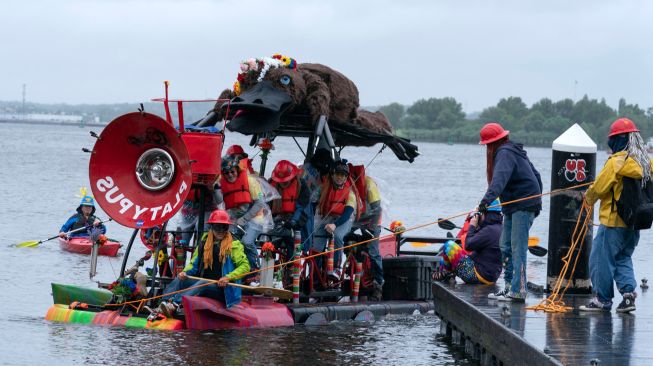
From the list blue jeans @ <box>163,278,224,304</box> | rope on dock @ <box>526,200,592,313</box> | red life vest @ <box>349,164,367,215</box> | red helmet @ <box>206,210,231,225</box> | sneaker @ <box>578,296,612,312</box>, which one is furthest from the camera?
red life vest @ <box>349,164,367,215</box>

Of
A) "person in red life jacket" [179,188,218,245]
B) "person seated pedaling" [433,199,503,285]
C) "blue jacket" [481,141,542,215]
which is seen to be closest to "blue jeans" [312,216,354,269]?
"person seated pedaling" [433,199,503,285]

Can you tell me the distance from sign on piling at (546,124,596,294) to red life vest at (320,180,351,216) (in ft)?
9.65

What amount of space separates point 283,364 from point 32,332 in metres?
3.70

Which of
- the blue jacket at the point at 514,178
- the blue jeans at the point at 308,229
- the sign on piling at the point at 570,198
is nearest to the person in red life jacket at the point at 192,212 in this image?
the blue jeans at the point at 308,229

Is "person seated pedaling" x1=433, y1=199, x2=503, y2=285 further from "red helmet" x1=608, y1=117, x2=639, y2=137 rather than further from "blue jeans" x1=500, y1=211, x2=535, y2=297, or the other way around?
"red helmet" x1=608, y1=117, x2=639, y2=137

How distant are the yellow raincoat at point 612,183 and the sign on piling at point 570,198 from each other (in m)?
1.66

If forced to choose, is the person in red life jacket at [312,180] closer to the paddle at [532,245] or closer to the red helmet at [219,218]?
the paddle at [532,245]

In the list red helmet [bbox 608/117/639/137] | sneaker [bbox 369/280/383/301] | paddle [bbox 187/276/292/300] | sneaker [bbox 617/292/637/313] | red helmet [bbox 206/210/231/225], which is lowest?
sneaker [bbox 369/280/383/301]

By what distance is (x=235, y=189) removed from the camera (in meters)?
15.7

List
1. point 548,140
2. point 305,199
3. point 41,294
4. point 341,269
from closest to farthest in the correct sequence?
point 305,199 < point 341,269 < point 41,294 < point 548,140

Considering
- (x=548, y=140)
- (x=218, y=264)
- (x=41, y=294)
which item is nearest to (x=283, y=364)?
(x=218, y=264)

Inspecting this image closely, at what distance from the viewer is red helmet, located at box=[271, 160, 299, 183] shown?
16266mm

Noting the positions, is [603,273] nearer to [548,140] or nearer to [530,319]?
[530,319]

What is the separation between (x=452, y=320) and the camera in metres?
14.7
